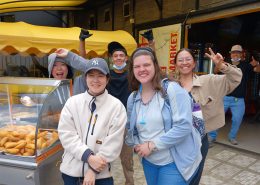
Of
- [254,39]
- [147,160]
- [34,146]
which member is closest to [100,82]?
[147,160]

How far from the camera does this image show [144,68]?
1.80 meters

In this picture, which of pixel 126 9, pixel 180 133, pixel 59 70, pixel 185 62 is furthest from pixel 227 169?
pixel 126 9

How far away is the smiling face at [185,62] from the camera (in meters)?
2.39

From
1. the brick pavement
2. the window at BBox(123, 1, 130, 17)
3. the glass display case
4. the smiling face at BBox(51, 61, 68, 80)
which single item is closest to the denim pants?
the glass display case

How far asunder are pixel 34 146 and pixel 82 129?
656mm

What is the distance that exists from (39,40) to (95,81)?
4468mm

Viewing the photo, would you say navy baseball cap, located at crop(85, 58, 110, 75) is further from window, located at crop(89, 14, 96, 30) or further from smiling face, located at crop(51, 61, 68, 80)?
window, located at crop(89, 14, 96, 30)

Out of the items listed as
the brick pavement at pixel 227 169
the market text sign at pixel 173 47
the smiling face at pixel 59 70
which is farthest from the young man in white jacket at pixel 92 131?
the market text sign at pixel 173 47

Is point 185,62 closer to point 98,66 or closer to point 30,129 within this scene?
point 98,66

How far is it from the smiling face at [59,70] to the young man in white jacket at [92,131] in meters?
0.76

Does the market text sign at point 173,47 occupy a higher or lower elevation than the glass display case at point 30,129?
higher

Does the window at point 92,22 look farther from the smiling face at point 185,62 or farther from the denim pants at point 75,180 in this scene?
the denim pants at point 75,180

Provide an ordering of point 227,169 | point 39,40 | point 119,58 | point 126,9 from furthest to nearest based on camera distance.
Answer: point 126,9 → point 39,40 → point 227,169 → point 119,58

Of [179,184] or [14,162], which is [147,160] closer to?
[179,184]
